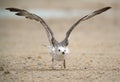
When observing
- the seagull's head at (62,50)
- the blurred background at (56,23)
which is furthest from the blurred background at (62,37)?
the seagull's head at (62,50)

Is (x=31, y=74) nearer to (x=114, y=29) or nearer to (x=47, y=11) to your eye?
(x=114, y=29)

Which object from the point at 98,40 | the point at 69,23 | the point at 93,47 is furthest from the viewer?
the point at 69,23

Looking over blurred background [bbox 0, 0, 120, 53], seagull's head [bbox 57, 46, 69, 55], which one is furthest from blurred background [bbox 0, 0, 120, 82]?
seagull's head [bbox 57, 46, 69, 55]

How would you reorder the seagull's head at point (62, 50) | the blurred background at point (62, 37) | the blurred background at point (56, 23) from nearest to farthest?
the seagull's head at point (62, 50), the blurred background at point (62, 37), the blurred background at point (56, 23)

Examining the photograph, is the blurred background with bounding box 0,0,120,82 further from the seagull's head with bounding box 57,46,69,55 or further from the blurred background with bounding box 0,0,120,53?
the seagull's head with bounding box 57,46,69,55

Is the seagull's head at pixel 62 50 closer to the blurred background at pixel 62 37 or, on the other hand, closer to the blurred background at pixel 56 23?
the blurred background at pixel 62 37

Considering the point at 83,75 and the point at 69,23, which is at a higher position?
the point at 69,23

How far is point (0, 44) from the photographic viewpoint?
1709 centimetres

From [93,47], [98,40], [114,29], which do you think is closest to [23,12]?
[93,47]

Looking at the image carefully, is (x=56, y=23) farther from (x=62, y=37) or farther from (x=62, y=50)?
(x=62, y=50)

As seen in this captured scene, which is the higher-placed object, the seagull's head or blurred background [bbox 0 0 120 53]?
blurred background [bbox 0 0 120 53]

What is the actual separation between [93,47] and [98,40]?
170cm

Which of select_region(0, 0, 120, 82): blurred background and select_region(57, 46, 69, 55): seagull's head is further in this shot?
select_region(0, 0, 120, 82): blurred background

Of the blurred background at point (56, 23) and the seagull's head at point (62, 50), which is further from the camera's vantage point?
the blurred background at point (56, 23)
